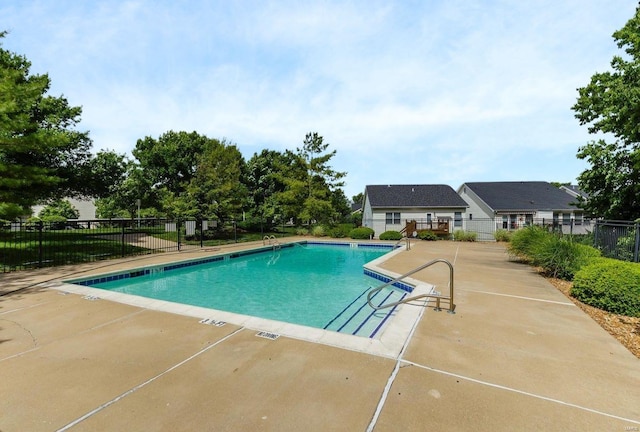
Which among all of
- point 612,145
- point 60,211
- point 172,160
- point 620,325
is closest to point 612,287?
point 620,325

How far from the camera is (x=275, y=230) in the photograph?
30.0m

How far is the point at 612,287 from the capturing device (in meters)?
5.68

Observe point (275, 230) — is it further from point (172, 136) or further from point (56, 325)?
point (56, 325)

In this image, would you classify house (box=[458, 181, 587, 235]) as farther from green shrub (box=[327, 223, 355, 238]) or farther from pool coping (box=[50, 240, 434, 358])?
pool coping (box=[50, 240, 434, 358])

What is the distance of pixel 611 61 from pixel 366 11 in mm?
9631

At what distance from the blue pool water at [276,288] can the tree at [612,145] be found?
363 inches

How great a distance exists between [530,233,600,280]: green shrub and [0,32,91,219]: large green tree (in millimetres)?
15208

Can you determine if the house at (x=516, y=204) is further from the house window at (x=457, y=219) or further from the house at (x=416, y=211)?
the house at (x=416, y=211)

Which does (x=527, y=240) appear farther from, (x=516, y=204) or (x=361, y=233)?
(x=516, y=204)

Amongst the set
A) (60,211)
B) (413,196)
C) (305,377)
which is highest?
(413,196)

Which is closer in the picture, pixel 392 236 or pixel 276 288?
pixel 276 288

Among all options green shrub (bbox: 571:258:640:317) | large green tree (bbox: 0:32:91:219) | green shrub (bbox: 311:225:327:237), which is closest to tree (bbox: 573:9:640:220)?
green shrub (bbox: 571:258:640:317)

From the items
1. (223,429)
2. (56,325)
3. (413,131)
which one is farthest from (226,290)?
(413,131)

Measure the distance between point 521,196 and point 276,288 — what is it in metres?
29.9
